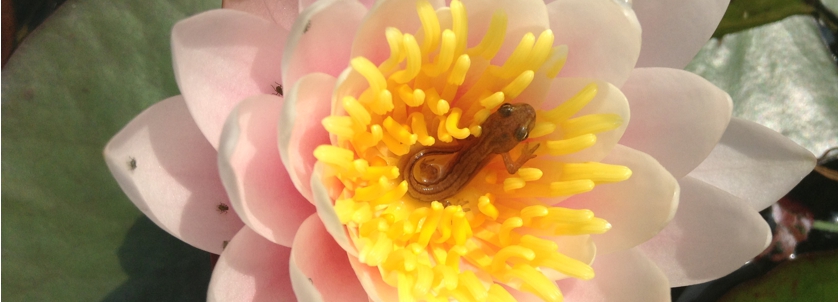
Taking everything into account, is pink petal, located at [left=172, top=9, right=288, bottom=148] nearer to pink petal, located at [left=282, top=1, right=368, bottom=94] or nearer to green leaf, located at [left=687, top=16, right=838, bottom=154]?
pink petal, located at [left=282, top=1, right=368, bottom=94]

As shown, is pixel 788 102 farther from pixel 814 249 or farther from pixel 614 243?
pixel 614 243

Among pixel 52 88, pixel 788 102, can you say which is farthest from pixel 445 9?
pixel 788 102

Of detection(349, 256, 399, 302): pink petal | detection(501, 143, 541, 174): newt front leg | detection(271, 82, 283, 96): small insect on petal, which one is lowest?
detection(349, 256, 399, 302): pink petal

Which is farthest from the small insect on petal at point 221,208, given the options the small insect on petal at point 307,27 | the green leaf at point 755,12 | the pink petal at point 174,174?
the green leaf at point 755,12

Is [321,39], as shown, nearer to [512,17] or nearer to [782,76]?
[512,17]

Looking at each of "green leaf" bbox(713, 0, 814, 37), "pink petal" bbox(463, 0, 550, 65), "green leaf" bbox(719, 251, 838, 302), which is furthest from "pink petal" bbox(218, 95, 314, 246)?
"green leaf" bbox(713, 0, 814, 37)

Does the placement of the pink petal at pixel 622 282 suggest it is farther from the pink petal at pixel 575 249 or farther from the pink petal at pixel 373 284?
the pink petal at pixel 373 284
